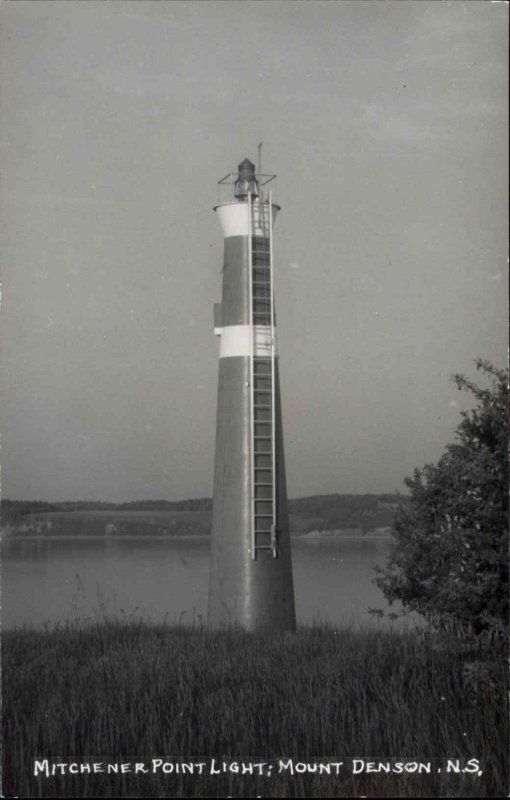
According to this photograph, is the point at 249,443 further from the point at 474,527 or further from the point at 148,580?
the point at 148,580

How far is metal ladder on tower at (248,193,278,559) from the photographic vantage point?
→ 15219 mm

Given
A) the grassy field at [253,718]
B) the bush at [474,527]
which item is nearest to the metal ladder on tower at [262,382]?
the grassy field at [253,718]

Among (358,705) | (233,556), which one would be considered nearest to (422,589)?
(358,705)

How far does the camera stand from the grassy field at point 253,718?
7.12 m

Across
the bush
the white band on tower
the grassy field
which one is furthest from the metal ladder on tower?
the bush

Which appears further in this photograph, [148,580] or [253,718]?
[148,580]

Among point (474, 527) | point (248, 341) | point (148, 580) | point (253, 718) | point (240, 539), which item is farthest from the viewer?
point (148, 580)

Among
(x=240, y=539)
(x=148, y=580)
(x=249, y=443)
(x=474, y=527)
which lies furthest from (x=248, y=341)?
(x=148, y=580)

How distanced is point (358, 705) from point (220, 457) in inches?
284

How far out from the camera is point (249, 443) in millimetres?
15312

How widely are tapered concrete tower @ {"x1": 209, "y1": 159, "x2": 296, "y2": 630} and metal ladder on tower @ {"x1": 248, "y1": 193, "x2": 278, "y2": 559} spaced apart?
0.01 metres

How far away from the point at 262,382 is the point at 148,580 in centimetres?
2175

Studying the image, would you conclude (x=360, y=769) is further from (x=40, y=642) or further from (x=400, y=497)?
(x=40, y=642)

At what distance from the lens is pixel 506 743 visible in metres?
7.91
